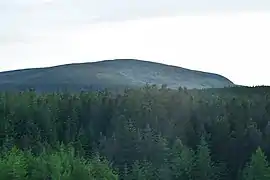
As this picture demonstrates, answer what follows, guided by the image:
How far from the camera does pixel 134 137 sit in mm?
84688

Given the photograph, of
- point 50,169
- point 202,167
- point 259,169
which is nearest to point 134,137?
point 202,167

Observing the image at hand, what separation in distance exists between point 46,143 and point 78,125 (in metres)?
14.4

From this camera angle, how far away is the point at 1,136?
97.1 metres

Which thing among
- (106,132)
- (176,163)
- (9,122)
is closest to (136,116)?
(106,132)

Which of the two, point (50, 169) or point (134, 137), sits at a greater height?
point (134, 137)

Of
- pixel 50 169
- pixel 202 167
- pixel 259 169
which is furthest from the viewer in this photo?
pixel 202 167

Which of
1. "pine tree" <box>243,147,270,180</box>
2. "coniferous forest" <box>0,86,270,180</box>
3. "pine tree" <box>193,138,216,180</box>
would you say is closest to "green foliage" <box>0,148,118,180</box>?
"coniferous forest" <box>0,86,270,180</box>

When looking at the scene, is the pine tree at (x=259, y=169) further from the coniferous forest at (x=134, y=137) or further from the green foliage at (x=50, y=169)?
the green foliage at (x=50, y=169)

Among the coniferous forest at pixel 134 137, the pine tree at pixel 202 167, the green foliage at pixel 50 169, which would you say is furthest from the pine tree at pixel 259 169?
the green foliage at pixel 50 169

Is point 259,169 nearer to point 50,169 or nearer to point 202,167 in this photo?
point 202,167

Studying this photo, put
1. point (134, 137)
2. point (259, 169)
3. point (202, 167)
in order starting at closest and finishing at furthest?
1. point (259, 169)
2. point (202, 167)
3. point (134, 137)

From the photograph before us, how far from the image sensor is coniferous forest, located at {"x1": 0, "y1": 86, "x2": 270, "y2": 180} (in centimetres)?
6272

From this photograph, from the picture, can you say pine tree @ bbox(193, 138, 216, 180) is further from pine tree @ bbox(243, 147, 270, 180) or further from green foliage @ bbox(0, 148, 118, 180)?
green foliage @ bbox(0, 148, 118, 180)

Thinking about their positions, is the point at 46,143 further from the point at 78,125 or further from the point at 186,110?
the point at 186,110
